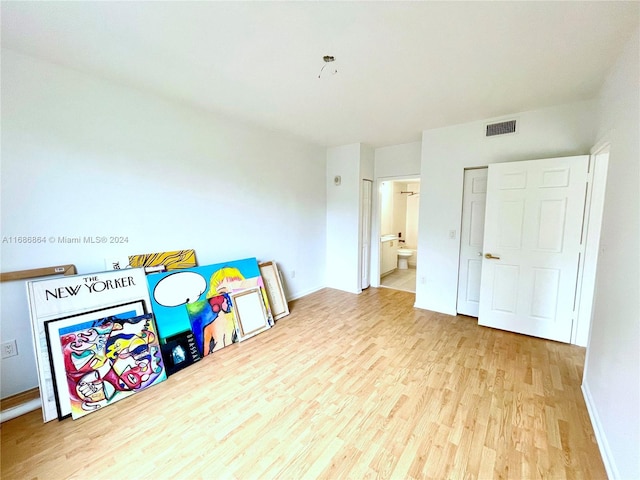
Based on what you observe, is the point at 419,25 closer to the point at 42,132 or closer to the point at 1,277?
the point at 42,132

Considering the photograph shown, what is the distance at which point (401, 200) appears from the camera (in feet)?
22.1

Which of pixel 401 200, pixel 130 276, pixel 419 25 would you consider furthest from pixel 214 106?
pixel 401 200

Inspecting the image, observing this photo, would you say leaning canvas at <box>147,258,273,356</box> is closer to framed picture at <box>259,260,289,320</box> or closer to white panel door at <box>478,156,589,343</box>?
framed picture at <box>259,260,289,320</box>

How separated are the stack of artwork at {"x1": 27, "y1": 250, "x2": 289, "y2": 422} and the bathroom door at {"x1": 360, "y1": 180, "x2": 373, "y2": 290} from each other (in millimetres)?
2217

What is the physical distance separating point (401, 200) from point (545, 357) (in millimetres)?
4779

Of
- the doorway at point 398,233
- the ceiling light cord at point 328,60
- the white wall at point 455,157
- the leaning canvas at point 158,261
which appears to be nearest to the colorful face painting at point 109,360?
the leaning canvas at point 158,261

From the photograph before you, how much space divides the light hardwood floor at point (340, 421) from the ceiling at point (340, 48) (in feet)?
8.45

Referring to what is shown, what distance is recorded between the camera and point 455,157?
334 centimetres

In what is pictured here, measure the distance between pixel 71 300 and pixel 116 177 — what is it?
3.58 ft

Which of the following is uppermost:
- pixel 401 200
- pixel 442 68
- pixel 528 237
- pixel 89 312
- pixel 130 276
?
pixel 442 68

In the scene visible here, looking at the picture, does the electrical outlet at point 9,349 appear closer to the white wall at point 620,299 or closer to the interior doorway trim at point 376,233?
the white wall at point 620,299

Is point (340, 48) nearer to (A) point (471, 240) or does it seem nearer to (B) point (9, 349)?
(A) point (471, 240)

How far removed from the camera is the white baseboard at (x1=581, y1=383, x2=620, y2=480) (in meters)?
1.35

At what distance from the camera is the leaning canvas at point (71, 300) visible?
1.78m
